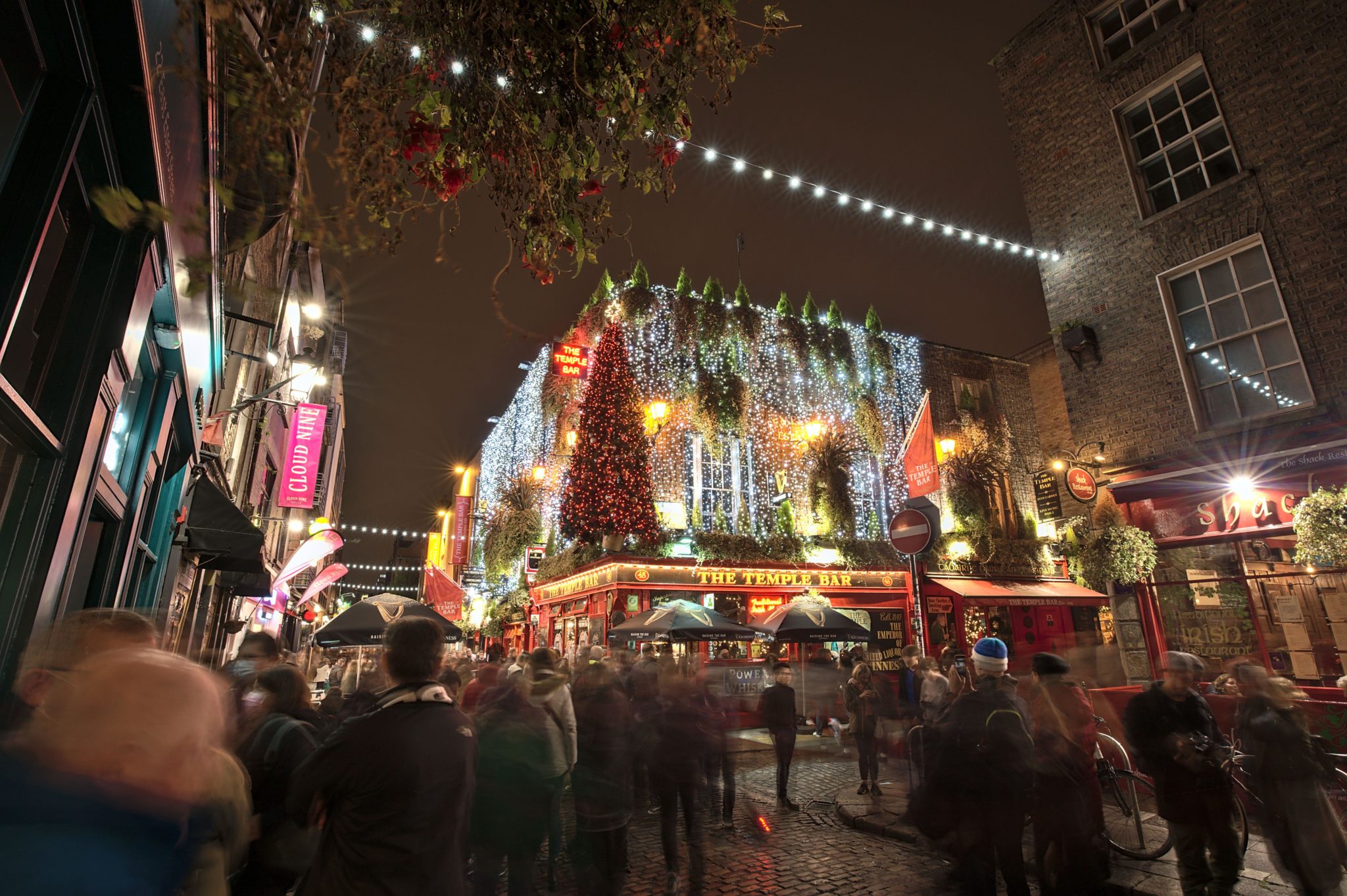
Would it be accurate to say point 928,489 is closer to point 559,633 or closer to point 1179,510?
point 1179,510

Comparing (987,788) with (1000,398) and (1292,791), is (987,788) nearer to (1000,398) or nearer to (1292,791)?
(1292,791)

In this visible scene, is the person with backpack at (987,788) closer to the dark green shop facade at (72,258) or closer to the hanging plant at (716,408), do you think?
the dark green shop facade at (72,258)

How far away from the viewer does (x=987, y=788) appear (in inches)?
180

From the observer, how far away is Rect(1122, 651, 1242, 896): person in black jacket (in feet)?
14.8

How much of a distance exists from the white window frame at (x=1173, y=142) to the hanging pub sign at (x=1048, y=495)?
5341 mm

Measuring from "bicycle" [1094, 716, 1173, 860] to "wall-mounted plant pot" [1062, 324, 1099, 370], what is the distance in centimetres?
707

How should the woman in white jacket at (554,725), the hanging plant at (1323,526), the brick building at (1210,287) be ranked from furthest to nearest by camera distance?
the brick building at (1210,287) → the hanging plant at (1323,526) → the woman in white jacket at (554,725)

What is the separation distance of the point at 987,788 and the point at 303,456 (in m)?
17.2

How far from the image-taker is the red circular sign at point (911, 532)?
29.6ft

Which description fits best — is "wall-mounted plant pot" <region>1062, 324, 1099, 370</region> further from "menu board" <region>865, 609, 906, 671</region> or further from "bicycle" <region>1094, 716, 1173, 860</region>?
"menu board" <region>865, 609, 906, 671</region>

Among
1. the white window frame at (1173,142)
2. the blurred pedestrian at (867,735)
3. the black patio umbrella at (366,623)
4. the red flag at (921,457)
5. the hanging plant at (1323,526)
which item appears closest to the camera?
the hanging plant at (1323,526)

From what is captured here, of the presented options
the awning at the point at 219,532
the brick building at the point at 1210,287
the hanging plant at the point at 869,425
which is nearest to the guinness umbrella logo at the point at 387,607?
the awning at the point at 219,532

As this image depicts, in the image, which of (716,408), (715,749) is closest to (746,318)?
(716,408)

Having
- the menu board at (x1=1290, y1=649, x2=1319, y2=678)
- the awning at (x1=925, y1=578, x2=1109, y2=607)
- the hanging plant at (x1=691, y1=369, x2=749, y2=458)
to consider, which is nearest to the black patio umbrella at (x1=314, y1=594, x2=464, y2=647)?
the hanging plant at (x1=691, y1=369, x2=749, y2=458)
